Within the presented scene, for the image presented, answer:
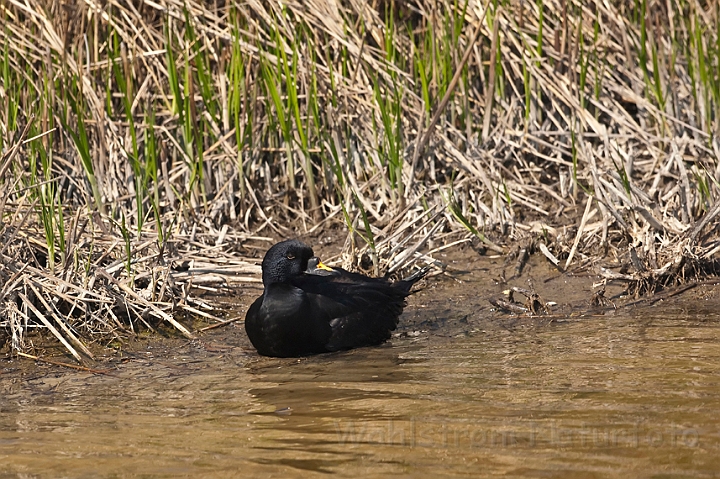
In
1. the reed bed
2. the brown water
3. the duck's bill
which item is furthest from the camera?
the reed bed

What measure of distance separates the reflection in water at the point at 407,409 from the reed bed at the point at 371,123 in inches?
45.8

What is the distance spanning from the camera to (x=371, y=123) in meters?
7.08

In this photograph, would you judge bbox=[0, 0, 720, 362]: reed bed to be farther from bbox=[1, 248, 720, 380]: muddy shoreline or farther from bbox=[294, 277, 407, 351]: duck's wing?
bbox=[294, 277, 407, 351]: duck's wing

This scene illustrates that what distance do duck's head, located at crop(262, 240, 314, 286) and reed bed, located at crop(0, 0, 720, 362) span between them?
0.79 m

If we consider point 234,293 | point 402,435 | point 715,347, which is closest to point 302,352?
point 234,293

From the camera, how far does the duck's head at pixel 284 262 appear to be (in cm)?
538

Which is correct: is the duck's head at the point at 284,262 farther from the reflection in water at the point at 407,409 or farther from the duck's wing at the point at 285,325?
the reflection in water at the point at 407,409

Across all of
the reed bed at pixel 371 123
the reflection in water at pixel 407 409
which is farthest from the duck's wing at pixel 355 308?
the reed bed at pixel 371 123

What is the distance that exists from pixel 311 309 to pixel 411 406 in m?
1.34

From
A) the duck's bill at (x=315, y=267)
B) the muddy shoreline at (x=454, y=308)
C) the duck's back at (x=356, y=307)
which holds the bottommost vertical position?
the muddy shoreline at (x=454, y=308)

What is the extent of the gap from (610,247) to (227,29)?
305 centimetres

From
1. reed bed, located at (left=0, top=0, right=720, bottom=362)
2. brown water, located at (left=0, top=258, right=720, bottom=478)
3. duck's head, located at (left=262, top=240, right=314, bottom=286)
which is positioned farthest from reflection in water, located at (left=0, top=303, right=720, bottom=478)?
reed bed, located at (left=0, top=0, right=720, bottom=362)

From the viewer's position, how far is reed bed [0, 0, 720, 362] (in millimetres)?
6484

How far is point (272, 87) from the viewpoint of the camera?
6.73m
